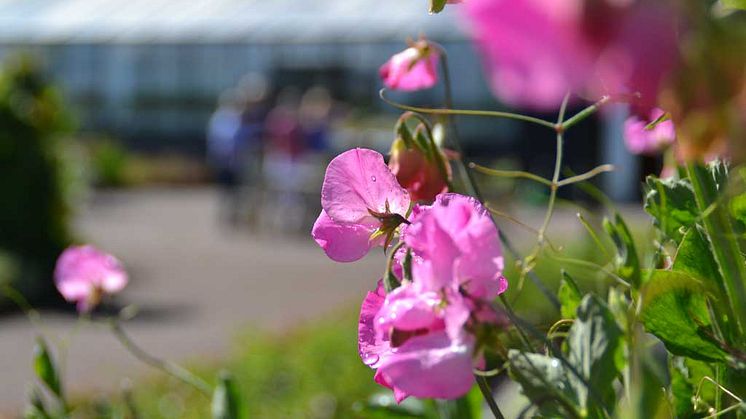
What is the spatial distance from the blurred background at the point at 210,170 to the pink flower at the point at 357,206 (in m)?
0.15

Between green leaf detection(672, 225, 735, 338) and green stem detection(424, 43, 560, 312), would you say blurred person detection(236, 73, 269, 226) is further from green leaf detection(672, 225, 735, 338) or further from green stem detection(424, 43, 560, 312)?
green leaf detection(672, 225, 735, 338)

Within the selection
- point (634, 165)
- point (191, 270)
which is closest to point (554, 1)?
point (191, 270)

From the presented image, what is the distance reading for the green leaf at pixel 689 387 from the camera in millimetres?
647

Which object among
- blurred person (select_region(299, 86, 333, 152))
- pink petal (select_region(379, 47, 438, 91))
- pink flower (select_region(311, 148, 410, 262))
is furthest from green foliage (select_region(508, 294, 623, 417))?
blurred person (select_region(299, 86, 333, 152))

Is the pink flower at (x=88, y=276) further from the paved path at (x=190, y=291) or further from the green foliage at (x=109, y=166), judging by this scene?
the green foliage at (x=109, y=166)

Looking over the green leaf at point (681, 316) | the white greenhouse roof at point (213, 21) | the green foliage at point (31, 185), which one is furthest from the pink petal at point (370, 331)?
the white greenhouse roof at point (213, 21)

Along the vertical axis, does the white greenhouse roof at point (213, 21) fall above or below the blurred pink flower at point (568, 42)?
below

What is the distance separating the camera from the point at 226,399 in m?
0.90

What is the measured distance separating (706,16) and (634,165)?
614 inches

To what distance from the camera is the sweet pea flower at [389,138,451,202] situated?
1.93ft

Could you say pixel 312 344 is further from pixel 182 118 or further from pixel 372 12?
pixel 182 118

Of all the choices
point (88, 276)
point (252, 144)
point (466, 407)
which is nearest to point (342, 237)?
point (466, 407)

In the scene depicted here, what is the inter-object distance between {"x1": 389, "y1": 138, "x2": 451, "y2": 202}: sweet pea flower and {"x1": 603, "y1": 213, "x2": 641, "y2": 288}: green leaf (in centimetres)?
9

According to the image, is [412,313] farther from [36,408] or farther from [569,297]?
[36,408]
